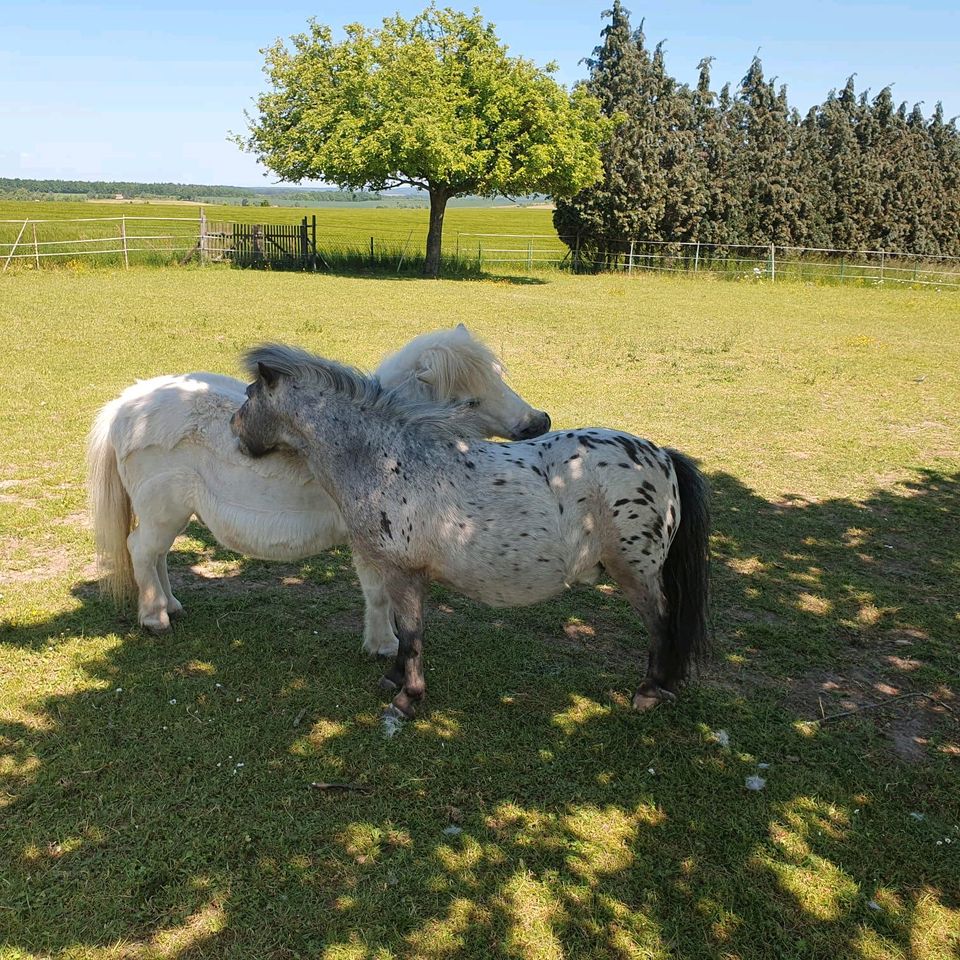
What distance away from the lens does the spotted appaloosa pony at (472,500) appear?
14.0 ft

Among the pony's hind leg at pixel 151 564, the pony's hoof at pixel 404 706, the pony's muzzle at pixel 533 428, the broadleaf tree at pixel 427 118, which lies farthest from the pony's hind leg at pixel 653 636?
the broadleaf tree at pixel 427 118

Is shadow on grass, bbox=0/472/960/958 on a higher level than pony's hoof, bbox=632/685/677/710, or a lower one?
lower

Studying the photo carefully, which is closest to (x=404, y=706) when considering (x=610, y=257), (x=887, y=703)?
(x=887, y=703)

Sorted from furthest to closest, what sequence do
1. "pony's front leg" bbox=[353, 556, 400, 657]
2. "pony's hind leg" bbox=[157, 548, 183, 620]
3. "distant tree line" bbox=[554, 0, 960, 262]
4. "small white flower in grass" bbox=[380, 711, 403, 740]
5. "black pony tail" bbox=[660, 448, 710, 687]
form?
"distant tree line" bbox=[554, 0, 960, 262] → "pony's hind leg" bbox=[157, 548, 183, 620] → "pony's front leg" bbox=[353, 556, 400, 657] → "black pony tail" bbox=[660, 448, 710, 687] → "small white flower in grass" bbox=[380, 711, 403, 740]

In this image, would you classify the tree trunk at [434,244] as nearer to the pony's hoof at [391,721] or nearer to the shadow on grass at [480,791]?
the shadow on grass at [480,791]

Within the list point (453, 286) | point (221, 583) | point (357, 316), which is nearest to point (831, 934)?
point (221, 583)

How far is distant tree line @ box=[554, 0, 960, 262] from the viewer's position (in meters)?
Answer: 39.2

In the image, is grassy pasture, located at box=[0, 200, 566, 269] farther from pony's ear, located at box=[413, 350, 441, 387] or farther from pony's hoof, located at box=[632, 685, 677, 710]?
pony's hoof, located at box=[632, 685, 677, 710]

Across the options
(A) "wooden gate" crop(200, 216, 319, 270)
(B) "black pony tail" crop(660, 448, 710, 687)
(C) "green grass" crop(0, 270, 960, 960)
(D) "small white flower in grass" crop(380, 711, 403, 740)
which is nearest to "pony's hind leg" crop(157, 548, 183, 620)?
(C) "green grass" crop(0, 270, 960, 960)

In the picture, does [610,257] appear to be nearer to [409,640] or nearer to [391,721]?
[409,640]

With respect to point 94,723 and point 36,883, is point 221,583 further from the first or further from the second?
point 36,883

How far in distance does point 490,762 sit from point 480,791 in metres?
0.23

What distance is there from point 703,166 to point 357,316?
90.3ft

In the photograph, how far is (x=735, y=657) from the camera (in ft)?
17.4
